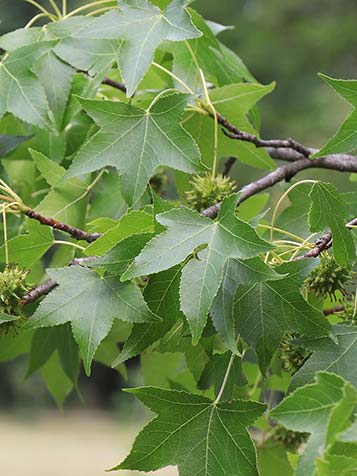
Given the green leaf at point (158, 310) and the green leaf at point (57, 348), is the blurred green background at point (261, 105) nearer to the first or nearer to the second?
the green leaf at point (57, 348)

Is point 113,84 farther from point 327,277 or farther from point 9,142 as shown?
point 327,277

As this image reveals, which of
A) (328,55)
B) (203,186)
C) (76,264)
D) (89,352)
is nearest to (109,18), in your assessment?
(203,186)

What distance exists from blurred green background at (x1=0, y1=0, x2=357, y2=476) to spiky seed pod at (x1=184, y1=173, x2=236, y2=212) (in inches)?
434

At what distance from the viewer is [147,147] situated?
5.48 ft

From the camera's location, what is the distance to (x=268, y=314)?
145 cm

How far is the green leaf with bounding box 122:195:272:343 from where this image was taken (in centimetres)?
134

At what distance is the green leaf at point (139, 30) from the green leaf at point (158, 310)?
35 cm

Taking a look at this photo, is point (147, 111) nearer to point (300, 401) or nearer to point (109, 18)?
point (109, 18)

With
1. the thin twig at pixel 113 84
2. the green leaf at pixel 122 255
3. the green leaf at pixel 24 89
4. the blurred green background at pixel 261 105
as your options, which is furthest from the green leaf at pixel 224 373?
the blurred green background at pixel 261 105

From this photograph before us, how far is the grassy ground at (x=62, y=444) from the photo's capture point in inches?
511

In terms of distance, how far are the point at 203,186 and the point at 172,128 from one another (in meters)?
0.17

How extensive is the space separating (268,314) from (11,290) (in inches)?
16.5

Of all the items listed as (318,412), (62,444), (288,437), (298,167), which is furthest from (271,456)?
(62,444)

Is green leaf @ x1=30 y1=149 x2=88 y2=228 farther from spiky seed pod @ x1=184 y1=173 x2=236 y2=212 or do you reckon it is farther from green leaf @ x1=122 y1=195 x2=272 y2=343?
green leaf @ x1=122 y1=195 x2=272 y2=343
